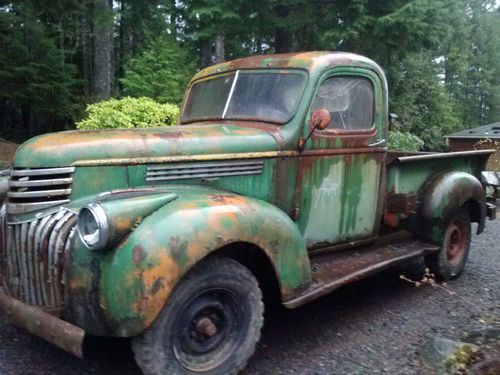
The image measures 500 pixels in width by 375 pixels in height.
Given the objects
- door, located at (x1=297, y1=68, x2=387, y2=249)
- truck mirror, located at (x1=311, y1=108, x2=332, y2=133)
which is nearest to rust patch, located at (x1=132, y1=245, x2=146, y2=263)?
door, located at (x1=297, y1=68, x2=387, y2=249)

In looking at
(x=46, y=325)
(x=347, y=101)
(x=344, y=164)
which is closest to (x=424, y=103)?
(x=347, y=101)

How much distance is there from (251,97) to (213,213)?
4.92ft

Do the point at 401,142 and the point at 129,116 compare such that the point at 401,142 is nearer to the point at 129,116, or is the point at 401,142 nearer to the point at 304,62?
the point at 129,116

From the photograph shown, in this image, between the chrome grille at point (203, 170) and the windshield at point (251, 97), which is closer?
the chrome grille at point (203, 170)

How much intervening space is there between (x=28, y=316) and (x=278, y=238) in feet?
4.80

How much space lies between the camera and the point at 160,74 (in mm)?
15102

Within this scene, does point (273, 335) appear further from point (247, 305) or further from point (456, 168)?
point (456, 168)

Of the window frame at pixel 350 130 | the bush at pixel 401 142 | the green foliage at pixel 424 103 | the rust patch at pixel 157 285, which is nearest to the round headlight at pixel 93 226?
the rust patch at pixel 157 285

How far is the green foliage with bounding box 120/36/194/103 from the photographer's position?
14.6 m

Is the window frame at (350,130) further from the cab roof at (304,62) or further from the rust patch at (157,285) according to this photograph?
the rust patch at (157,285)

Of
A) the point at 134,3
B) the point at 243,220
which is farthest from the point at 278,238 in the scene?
the point at 134,3

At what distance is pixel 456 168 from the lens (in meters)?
5.42

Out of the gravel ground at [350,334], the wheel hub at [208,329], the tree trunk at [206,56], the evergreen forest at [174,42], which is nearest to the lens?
the wheel hub at [208,329]

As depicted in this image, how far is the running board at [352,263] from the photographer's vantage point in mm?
3608
